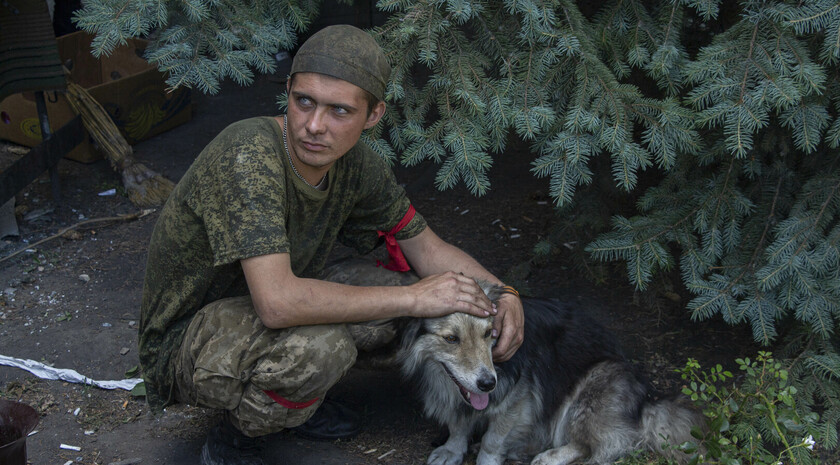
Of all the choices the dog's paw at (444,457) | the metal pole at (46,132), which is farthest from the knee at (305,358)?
the metal pole at (46,132)

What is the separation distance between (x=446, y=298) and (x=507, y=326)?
0.33m

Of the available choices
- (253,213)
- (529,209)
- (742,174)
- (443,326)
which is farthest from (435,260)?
(529,209)

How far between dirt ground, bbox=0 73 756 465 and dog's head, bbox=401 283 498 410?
575mm

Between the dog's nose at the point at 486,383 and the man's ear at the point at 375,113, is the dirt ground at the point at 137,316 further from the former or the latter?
the man's ear at the point at 375,113

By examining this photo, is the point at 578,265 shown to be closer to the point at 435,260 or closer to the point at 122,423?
the point at 435,260

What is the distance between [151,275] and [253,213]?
71 centimetres

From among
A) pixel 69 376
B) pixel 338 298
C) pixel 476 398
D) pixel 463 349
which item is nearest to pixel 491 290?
pixel 463 349

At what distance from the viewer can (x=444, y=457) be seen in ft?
10.3

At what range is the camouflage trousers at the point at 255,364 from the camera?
8.43 ft

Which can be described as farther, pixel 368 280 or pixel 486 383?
pixel 368 280

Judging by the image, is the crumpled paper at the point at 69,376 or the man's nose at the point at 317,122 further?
the crumpled paper at the point at 69,376

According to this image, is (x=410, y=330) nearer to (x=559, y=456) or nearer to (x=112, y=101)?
(x=559, y=456)

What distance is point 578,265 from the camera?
4.12 meters

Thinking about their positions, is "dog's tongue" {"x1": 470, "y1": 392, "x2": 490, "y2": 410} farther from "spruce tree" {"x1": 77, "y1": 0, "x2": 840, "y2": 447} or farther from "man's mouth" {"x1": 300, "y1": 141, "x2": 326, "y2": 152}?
"man's mouth" {"x1": 300, "y1": 141, "x2": 326, "y2": 152}
